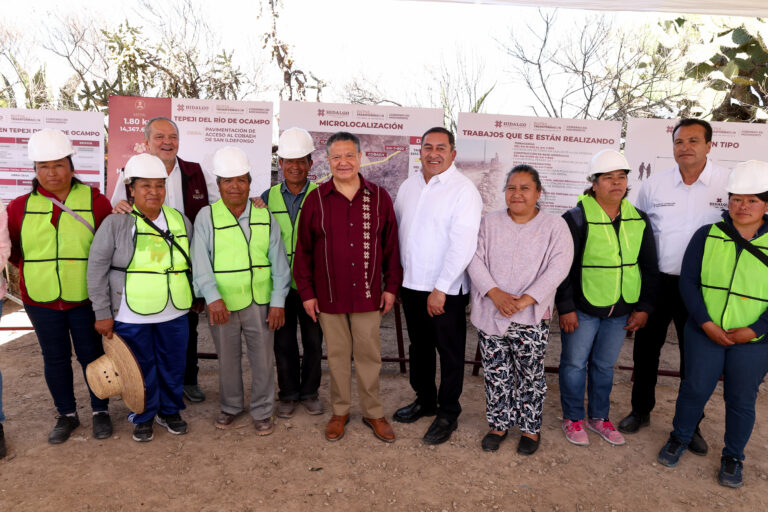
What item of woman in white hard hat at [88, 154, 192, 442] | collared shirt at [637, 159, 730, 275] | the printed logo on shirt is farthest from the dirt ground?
the printed logo on shirt

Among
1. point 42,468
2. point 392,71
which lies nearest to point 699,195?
point 42,468

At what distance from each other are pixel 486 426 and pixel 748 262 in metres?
1.89

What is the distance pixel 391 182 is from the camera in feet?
15.9

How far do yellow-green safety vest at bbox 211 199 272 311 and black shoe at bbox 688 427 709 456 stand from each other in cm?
291

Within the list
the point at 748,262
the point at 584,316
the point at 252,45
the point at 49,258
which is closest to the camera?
the point at 748,262

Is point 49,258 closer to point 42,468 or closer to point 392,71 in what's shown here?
point 42,468

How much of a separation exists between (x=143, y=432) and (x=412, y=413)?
5.78 ft

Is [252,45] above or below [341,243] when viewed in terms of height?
above

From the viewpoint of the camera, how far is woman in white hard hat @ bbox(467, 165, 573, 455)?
3061 mm

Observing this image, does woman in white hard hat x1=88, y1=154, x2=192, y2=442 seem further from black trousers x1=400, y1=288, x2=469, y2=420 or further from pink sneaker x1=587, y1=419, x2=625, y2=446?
pink sneaker x1=587, y1=419, x2=625, y2=446

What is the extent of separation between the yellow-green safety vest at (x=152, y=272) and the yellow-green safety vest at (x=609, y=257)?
8.22 ft

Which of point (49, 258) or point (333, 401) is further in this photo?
point (333, 401)

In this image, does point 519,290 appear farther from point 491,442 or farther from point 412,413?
point 412,413

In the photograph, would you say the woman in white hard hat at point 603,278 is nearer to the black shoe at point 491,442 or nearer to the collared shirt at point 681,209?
the collared shirt at point 681,209
